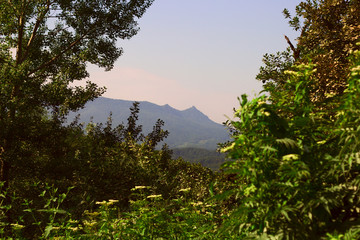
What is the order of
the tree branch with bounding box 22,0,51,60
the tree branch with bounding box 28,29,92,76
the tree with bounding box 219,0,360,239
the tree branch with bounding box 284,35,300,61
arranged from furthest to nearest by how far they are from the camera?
1. the tree branch with bounding box 28,29,92,76
2. the tree branch with bounding box 22,0,51,60
3. the tree branch with bounding box 284,35,300,61
4. the tree with bounding box 219,0,360,239

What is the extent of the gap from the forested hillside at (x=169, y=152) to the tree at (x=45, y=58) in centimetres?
5

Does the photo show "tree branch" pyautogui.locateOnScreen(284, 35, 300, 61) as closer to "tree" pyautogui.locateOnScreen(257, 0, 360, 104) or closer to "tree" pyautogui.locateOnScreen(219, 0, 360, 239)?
"tree" pyautogui.locateOnScreen(257, 0, 360, 104)

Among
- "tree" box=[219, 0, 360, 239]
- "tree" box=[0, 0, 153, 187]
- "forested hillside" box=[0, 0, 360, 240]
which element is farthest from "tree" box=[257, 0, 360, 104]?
"tree" box=[0, 0, 153, 187]

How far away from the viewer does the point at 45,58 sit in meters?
15.6

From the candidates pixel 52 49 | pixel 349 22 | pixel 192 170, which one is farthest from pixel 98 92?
pixel 349 22

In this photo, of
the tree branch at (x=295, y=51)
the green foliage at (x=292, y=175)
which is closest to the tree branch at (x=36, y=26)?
the tree branch at (x=295, y=51)

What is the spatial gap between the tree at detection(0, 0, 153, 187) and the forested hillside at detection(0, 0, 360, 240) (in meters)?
0.05

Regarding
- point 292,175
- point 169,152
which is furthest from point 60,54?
point 292,175

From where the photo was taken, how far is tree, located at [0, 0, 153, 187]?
12.2 metres

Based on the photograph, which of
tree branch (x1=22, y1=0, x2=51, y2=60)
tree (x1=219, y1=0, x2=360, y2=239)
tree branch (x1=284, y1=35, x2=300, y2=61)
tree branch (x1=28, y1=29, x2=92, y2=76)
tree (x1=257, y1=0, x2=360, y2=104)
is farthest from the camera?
tree branch (x1=28, y1=29, x2=92, y2=76)

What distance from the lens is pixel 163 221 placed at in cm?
446

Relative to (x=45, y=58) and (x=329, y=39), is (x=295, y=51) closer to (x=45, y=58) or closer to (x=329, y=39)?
(x=329, y=39)

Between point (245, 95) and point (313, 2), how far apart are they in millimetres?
7636

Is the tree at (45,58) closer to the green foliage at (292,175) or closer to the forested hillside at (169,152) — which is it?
the forested hillside at (169,152)
